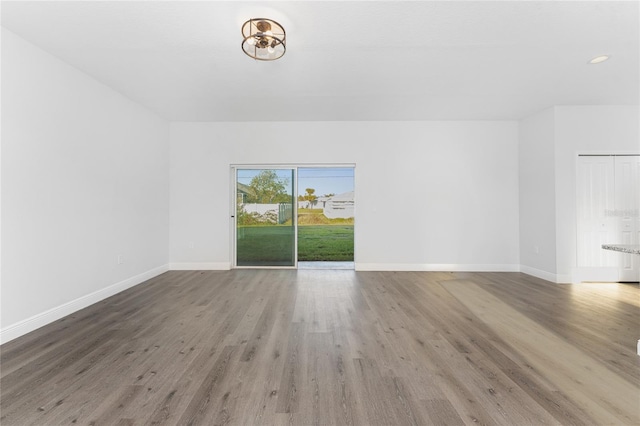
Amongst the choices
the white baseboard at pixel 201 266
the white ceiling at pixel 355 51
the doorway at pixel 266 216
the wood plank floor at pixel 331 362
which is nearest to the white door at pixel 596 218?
A: the wood plank floor at pixel 331 362

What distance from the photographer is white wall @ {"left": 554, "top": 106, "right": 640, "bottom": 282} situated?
167 inches

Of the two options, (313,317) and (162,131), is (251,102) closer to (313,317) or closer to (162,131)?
(162,131)

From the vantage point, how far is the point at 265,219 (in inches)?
212

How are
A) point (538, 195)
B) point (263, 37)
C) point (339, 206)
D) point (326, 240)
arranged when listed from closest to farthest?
1. point (263, 37)
2. point (538, 195)
3. point (339, 206)
4. point (326, 240)

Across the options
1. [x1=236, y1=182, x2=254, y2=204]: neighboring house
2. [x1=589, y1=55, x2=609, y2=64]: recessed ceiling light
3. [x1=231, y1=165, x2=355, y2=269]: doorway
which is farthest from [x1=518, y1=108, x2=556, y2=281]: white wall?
[x1=236, y1=182, x2=254, y2=204]: neighboring house

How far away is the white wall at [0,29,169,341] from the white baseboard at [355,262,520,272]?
393 centimetres

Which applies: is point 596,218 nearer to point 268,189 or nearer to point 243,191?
point 268,189

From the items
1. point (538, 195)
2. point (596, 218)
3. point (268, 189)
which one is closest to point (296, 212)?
point (268, 189)

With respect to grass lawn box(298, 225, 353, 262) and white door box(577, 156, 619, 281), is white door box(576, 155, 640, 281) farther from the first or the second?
grass lawn box(298, 225, 353, 262)

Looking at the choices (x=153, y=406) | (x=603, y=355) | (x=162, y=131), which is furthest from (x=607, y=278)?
(x=162, y=131)

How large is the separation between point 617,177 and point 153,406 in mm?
6578

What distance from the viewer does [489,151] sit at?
5074mm

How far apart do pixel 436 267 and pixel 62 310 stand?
216 inches

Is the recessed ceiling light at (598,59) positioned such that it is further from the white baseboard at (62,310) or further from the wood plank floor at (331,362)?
the white baseboard at (62,310)
